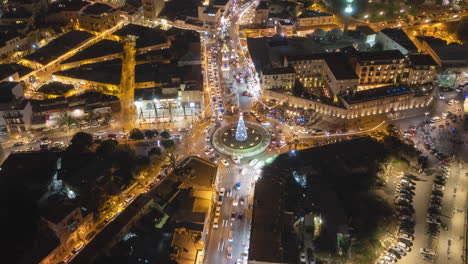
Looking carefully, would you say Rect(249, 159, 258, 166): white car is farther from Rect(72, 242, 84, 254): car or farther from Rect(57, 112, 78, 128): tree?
Rect(57, 112, 78, 128): tree

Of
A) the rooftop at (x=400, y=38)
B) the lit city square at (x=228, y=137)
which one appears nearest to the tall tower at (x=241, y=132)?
the lit city square at (x=228, y=137)

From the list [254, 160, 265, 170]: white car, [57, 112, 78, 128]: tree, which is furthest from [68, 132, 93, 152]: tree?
[254, 160, 265, 170]: white car

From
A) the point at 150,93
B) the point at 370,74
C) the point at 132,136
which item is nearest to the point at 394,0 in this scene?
the point at 370,74

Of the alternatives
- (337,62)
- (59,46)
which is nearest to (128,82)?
(59,46)

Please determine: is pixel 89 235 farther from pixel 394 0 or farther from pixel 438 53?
pixel 394 0

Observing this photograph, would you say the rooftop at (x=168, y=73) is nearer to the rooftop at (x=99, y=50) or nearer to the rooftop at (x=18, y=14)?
the rooftop at (x=99, y=50)

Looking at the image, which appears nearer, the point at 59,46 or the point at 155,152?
the point at 155,152

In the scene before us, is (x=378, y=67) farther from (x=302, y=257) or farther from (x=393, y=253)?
(x=302, y=257)
